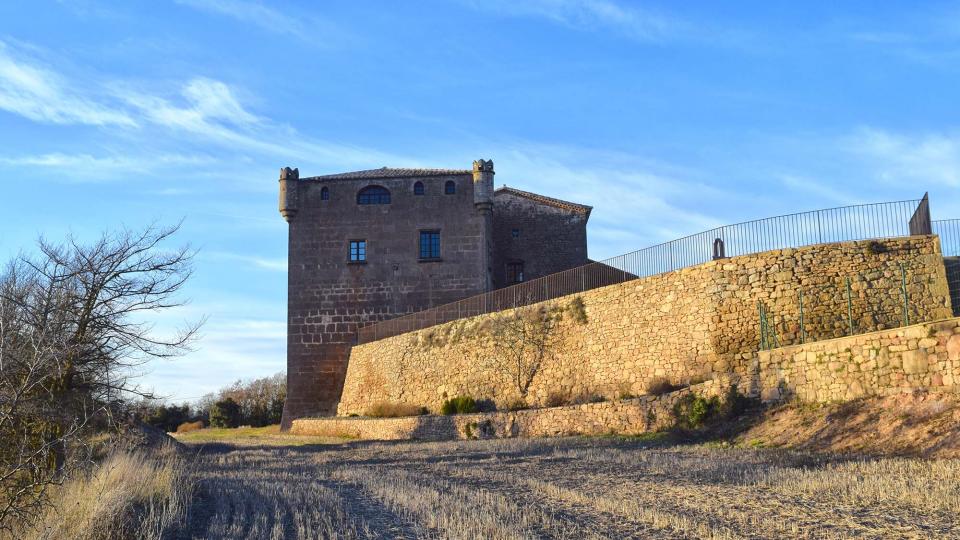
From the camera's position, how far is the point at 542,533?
318 inches

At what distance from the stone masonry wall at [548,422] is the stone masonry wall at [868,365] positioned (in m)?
1.61

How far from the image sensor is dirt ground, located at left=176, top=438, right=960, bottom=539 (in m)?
8.10

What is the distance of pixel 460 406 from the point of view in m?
28.0

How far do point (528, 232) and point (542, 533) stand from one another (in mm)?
35072

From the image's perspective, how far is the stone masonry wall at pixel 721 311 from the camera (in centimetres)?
1962

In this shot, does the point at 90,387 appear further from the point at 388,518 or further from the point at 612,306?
the point at 612,306

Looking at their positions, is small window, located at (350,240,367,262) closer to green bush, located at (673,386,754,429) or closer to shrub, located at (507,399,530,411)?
shrub, located at (507,399,530,411)

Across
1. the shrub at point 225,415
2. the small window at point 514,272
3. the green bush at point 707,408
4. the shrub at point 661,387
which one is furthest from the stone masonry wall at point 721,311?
the shrub at point 225,415

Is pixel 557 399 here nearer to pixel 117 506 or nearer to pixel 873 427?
pixel 873 427

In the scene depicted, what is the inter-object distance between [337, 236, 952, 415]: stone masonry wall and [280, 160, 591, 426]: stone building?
34.8 feet

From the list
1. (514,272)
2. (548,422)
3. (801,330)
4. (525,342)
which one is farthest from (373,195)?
(801,330)

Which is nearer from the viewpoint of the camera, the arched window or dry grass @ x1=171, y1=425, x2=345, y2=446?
dry grass @ x1=171, y1=425, x2=345, y2=446

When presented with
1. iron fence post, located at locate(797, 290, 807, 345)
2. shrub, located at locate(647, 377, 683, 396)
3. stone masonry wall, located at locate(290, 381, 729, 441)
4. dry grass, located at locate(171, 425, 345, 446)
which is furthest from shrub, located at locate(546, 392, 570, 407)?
iron fence post, located at locate(797, 290, 807, 345)

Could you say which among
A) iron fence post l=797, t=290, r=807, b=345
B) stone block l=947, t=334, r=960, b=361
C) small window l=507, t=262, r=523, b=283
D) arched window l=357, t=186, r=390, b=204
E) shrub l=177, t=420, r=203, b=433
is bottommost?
shrub l=177, t=420, r=203, b=433
